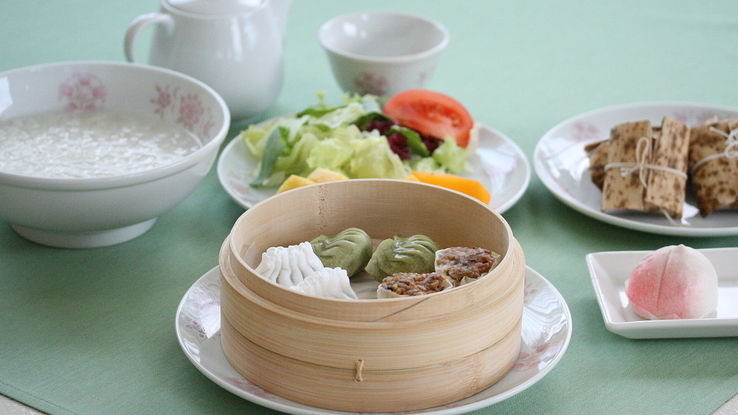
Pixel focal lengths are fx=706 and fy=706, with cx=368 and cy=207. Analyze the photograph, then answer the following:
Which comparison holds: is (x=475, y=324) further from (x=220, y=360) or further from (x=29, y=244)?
(x=29, y=244)

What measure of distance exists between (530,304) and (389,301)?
1.11ft

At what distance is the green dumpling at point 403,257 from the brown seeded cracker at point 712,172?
0.65 meters

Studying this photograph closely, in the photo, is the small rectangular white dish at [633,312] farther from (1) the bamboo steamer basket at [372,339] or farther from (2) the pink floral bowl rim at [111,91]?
(2) the pink floral bowl rim at [111,91]

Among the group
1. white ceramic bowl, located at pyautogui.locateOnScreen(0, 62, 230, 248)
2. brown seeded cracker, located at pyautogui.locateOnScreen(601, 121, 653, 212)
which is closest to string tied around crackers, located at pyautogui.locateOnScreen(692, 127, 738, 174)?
brown seeded cracker, located at pyautogui.locateOnScreen(601, 121, 653, 212)

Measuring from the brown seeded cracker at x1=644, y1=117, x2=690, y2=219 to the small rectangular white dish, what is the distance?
0.57 ft

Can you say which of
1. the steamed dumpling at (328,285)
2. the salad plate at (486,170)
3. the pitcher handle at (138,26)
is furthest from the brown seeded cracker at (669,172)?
the pitcher handle at (138,26)

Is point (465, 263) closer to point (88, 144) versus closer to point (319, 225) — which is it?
point (319, 225)

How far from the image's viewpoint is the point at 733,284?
1.13m

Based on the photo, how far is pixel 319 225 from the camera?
105 cm

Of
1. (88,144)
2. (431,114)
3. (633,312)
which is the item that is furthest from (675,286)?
(88,144)

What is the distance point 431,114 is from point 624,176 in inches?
17.6

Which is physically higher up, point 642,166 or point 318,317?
point 318,317

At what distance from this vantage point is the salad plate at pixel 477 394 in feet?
2.64

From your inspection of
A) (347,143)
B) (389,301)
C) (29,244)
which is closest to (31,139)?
(29,244)
